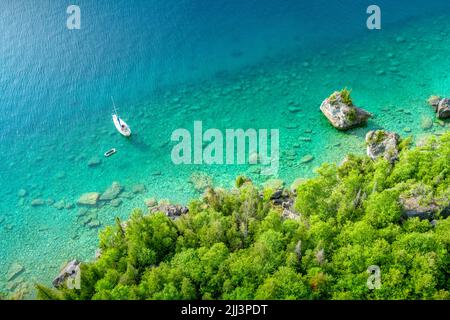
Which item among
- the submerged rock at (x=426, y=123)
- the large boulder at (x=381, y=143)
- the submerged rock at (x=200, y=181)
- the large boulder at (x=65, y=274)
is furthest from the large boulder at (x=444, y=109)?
the large boulder at (x=65, y=274)

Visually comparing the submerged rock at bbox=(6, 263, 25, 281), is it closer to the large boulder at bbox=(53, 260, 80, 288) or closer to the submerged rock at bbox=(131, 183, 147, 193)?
the large boulder at bbox=(53, 260, 80, 288)

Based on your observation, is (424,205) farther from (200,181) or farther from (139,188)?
(139,188)

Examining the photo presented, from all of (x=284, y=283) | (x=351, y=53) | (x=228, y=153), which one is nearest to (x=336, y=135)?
(x=228, y=153)

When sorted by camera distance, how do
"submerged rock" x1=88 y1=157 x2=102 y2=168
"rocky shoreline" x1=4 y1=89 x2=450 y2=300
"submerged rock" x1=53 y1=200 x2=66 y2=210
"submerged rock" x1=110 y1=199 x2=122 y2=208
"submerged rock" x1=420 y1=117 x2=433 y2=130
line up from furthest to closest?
"submerged rock" x1=88 y1=157 x2=102 y2=168 < "submerged rock" x1=420 y1=117 x2=433 y2=130 < "submerged rock" x1=53 y1=200 x2=66 y2=210 < "submerged rock" x1=110 y1=199 x2=122 y2=208 < "rocky shoreline" x1=4 y1=89 x2=450 y2=300

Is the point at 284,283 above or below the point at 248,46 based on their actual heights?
below

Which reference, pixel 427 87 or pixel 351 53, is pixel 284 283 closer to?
pixel 427 87

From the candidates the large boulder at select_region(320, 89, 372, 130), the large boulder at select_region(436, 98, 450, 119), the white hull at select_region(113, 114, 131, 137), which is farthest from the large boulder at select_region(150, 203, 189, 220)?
the large boulder at select_region(436, 98, 450, 119)
